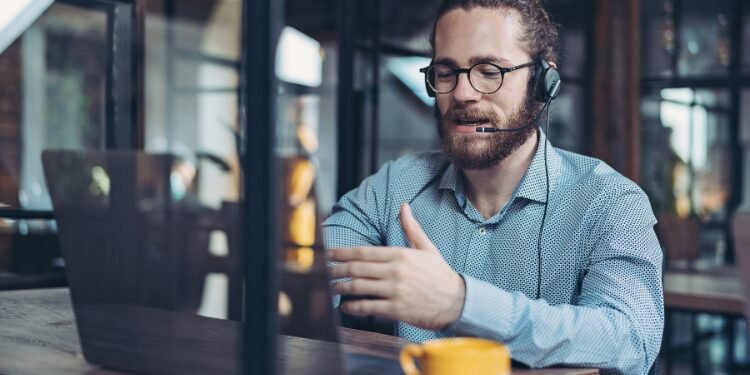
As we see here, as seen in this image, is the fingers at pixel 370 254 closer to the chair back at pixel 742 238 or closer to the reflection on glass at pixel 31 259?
the reflection on glass at pixel 31 259

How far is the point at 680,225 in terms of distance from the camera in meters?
3.98

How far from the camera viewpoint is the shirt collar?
1571 mm

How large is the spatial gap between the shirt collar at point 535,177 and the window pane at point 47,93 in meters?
4.43

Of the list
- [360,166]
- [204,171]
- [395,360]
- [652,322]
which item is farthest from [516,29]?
→ [204,171]

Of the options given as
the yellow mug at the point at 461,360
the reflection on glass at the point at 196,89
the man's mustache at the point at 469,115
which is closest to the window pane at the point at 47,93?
the reflection on glass at the point at 196,89

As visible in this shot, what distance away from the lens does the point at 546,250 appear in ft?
4.99

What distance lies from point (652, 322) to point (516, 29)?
24.5 inches

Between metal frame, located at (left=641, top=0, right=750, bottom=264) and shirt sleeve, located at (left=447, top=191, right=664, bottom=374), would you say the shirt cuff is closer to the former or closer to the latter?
shirt sleeve, located at (left=447, top=191, right=664, bottom=374)

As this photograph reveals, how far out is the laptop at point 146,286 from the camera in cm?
98

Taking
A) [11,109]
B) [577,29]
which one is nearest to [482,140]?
[577,29]

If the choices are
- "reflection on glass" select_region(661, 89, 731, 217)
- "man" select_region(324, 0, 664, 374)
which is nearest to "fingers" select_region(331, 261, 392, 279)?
"man" select_region(324, 0, 664, 374)

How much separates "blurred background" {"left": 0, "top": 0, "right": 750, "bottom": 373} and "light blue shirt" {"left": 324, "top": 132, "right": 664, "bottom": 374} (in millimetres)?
1380

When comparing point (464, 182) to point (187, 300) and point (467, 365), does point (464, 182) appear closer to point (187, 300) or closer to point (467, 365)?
point (187, 300)

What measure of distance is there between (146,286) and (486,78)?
0.73m
